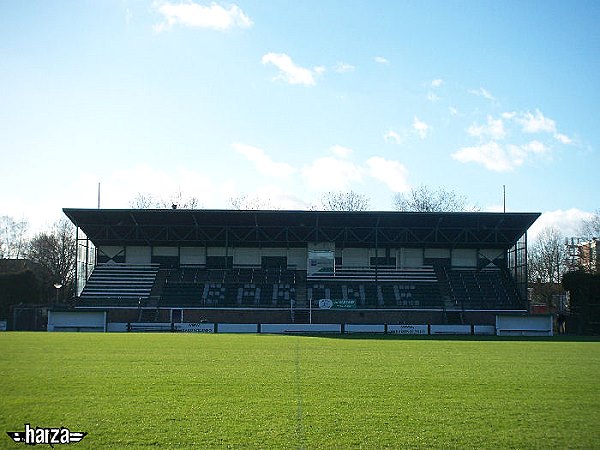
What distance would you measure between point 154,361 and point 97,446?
11.2 m

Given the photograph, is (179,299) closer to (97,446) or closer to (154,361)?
(154,361)

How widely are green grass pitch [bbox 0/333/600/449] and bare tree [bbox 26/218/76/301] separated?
60678 millimetres

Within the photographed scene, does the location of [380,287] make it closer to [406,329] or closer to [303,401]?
[406,329]

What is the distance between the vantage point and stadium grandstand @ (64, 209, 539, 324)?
181ft

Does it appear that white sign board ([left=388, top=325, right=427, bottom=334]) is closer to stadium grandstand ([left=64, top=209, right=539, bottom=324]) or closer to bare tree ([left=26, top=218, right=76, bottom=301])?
stadium grandstand ([left=64, top=209, right=539, bottom=324])

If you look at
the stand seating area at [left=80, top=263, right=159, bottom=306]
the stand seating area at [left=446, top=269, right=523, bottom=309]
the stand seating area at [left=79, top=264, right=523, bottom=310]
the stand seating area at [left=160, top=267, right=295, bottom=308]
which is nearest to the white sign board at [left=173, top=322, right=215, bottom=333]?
the stand seating area at [left=79, top=264, right=523, bottom=310]

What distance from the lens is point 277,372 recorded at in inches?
676

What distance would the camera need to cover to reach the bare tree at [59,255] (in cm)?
7869

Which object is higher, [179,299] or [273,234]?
[273,234]

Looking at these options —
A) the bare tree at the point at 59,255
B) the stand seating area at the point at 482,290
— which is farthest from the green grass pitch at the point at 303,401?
the bare tree at the point at 59,255

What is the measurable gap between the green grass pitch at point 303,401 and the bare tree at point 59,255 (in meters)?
60.7

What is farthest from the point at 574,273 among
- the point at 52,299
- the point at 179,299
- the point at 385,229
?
the point at 52,299

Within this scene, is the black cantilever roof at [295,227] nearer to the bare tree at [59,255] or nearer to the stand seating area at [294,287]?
the stand seating area at [294,287]

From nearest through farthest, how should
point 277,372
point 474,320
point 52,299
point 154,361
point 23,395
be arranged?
point 23,395 < point 277,372 < point 154,361 < point 474,320 < point 52,299
